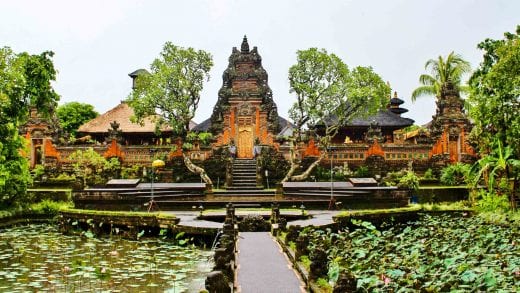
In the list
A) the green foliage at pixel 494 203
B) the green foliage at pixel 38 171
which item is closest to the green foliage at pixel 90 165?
the green foliage at pixel 38 171

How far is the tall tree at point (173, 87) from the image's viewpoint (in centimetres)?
3138

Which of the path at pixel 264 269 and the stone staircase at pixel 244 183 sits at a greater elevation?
the stone staircase at pixel 244 183

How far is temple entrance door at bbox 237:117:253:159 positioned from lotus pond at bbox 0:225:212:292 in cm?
1663

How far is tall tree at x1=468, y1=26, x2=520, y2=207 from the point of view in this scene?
61.0ft

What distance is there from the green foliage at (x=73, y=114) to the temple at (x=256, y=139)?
19.0 m

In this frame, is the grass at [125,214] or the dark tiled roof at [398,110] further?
the dark tiled roof at [398,110]

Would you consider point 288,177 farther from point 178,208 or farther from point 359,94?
point 178,208

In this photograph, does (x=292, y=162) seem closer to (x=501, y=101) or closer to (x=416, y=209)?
(x=416, y=209)

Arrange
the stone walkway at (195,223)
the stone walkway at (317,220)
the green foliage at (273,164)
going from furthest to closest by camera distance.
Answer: the green foliage at (273,164), the stone walkway at (317,220), the stone walkway at (195,223)

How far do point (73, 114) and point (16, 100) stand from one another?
Answer: 33.3 m

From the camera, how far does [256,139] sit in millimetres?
32531

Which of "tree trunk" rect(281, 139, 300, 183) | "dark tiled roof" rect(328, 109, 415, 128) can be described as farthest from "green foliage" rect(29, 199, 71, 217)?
"dark tiled roof" rect(328, 109, 415, 128)

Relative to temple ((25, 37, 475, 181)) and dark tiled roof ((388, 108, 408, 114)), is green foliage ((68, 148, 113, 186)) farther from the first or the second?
dark tiled roof ((388, 108, 408, 114))

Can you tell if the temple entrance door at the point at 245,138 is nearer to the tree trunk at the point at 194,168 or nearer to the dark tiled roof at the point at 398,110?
the tree trunk at the point at 194,168
